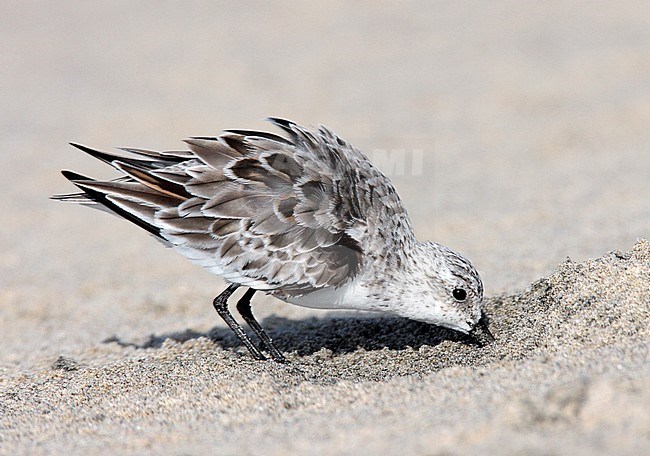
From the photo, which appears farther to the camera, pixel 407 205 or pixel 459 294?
pixel 407 205

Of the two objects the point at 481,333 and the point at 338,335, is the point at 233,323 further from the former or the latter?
the point at 481,333

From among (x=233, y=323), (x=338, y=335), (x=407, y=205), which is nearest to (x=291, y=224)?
(x=233, y=323)

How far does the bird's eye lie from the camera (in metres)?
4.84

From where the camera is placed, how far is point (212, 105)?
11422 millimetres

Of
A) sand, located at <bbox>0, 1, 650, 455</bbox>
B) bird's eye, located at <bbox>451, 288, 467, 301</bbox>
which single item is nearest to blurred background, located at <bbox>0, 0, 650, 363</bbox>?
sand, located at <bbox>0, 1, 650, 455</bbox>

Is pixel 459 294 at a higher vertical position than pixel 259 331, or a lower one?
higher

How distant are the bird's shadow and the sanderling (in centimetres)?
23

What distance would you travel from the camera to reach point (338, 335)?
5320mm

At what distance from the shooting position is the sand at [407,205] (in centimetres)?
363

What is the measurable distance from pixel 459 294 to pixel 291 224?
111 cm

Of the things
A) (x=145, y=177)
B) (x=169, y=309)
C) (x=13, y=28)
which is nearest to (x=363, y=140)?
(x=169, y=309)

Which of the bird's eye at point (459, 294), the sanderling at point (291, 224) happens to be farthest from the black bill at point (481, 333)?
the bird's eye at point (459, 294)

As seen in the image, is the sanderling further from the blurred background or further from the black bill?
the blurred background

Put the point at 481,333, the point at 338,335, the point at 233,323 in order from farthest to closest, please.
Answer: the point at 338,335
the point at 233,323
the point at 481,333
